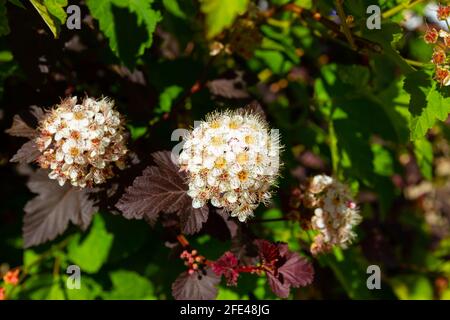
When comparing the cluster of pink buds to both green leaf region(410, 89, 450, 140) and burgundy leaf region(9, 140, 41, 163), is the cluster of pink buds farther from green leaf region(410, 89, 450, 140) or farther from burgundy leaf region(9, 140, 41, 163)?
green leaf region(410, 89, 450, 140)

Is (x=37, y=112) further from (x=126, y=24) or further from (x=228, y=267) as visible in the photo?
(x=228, y=267)

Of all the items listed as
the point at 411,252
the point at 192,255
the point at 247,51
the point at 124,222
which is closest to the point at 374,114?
the point at 247,51

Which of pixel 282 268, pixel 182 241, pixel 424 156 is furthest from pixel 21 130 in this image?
pixel 424 156

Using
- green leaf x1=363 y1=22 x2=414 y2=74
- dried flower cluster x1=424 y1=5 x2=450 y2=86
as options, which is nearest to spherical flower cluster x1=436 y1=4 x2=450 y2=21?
dried flower cluster x1=424 y1=5 x2=450 y2=86

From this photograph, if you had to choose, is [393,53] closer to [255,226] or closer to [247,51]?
[247,51]

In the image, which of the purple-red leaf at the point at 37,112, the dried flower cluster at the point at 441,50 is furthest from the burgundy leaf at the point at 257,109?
the purple-red leaf at the point at 37,112
